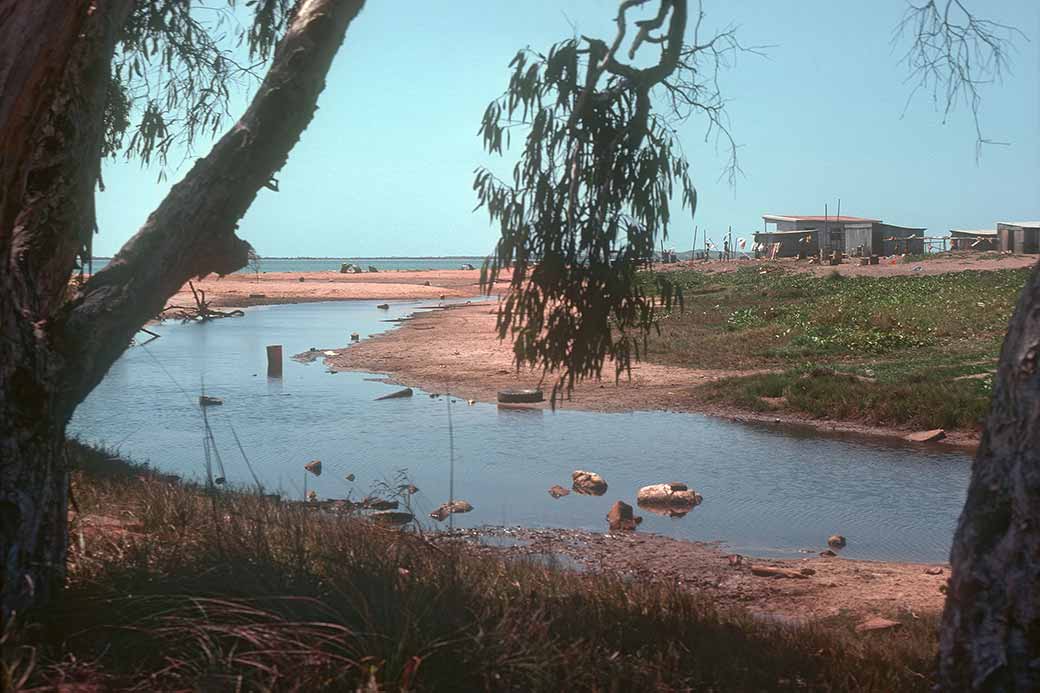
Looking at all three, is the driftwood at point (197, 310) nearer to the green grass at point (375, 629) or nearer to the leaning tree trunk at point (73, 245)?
the leaning tree trunk at point (73, 245)

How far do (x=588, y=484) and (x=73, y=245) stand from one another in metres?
7.11

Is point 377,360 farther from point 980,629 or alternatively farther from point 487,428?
point 980,629

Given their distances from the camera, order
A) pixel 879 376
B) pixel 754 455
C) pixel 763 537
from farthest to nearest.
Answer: pixel 879 376, pixel 754 455, pixel 763 537

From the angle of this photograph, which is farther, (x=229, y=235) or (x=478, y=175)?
(x=478, y=175)

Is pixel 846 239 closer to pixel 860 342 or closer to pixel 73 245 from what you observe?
pixel 860 342

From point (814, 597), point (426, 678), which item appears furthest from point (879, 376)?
point (426, 678)

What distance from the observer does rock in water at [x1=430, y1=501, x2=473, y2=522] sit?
9.43 meters

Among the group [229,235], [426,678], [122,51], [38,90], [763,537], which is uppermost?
[122,51]

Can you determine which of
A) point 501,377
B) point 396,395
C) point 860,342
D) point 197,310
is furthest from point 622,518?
point 860,342

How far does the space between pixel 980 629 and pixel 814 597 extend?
3806 mm

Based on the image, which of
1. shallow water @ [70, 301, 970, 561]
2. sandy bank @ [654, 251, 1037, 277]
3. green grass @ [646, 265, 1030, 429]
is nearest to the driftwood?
shallow water @ [70, 301, 970, 561]

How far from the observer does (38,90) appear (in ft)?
12.9

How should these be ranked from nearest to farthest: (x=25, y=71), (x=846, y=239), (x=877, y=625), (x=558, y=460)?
(x=25, y=71)
(x=877, y=625)
(x=558, y=460)
(x=846, y=239)

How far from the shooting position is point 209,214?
5.64m
